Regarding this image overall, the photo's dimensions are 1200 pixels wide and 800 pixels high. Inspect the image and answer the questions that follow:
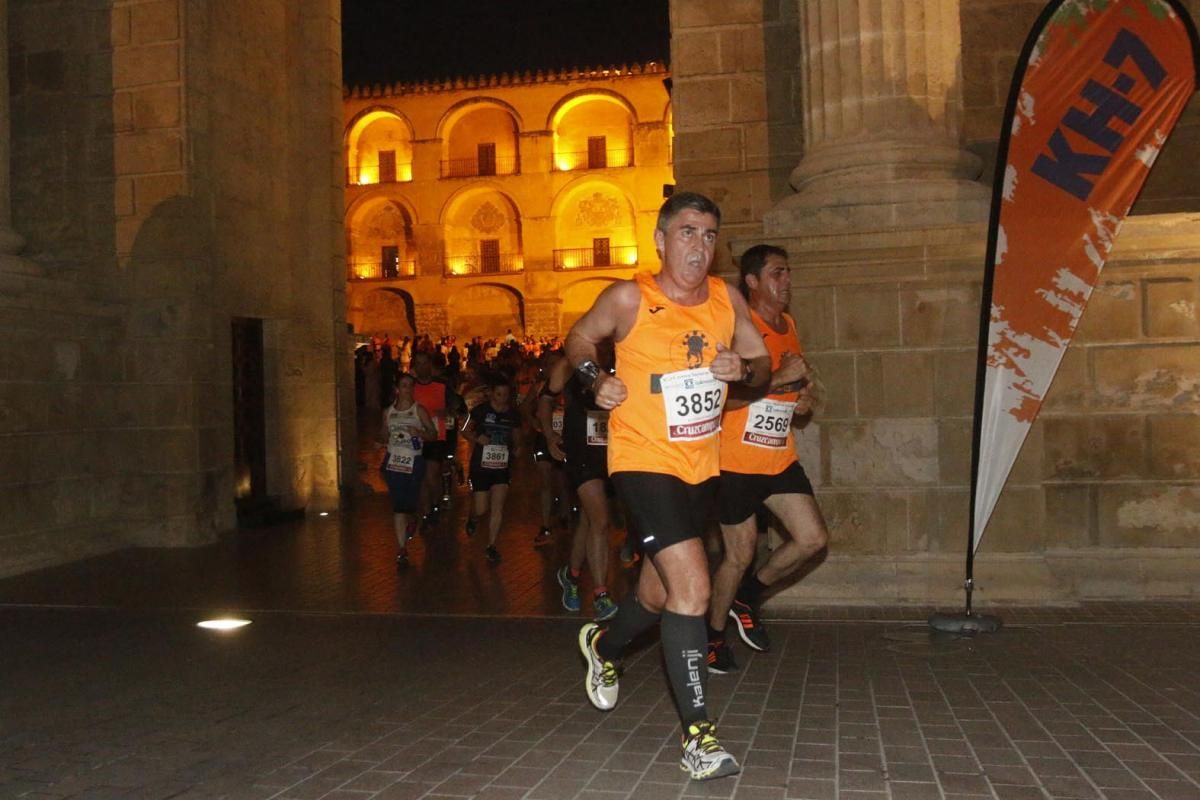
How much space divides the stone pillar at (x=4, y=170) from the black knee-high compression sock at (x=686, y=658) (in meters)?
8.90

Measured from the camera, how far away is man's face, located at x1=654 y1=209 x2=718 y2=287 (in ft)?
17.0

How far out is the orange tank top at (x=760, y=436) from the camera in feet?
22.0

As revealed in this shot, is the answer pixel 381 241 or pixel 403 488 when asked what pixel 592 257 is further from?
pixel 403 488

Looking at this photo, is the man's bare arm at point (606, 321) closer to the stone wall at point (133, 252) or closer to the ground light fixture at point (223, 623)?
the ground light fixture at point (223, 623)

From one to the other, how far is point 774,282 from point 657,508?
2.31 metres

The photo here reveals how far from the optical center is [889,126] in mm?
8570

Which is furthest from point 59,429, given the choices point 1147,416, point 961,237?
point 1147,416

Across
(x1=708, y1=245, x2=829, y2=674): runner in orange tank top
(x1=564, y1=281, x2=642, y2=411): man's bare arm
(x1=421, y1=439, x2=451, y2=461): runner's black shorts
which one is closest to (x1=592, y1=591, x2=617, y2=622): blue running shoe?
(x1=708, y1=245, x2=829, y2=674): runner in orange tank top

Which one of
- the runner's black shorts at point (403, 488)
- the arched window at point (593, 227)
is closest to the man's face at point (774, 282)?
the runner's black shorts at point (403, 488)

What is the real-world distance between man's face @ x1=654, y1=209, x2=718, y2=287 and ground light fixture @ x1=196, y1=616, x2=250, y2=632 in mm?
4496

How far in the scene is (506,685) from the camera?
6402 mm

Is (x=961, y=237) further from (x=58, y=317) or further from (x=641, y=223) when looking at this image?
(x=641, y=223)

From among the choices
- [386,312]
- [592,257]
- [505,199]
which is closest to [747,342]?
[592,257]

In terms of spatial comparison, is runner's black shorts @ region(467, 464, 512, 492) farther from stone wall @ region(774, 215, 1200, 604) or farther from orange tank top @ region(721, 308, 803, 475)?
orange tank top @ region(721, 308, 803, 475)
